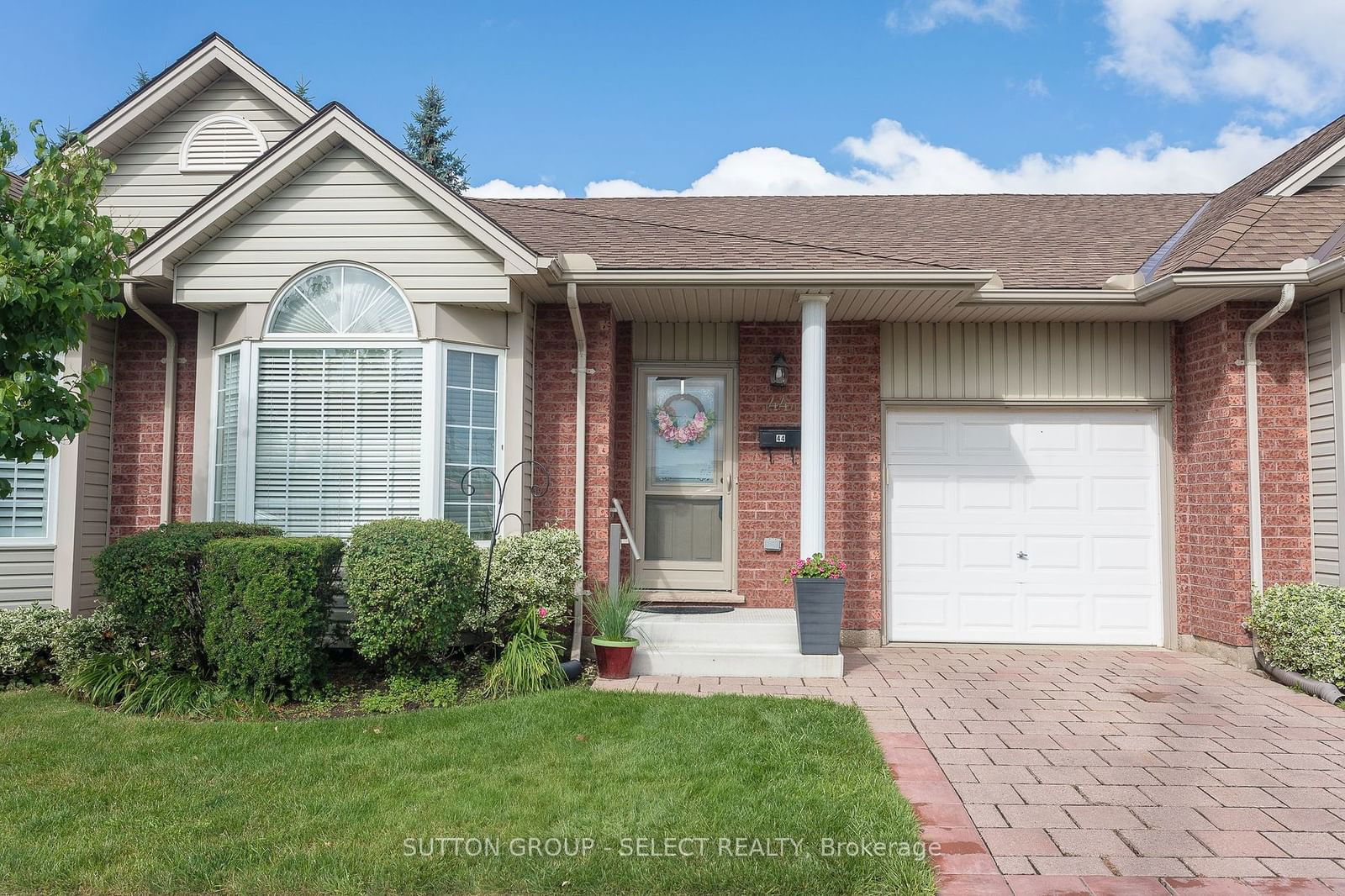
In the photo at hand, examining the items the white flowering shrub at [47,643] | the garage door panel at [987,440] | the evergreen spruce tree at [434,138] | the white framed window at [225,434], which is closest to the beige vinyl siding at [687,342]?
the garage door panel at [987,440]

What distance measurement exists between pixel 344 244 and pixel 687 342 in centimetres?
312

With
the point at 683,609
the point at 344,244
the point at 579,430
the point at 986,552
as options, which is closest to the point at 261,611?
the point at 579,430

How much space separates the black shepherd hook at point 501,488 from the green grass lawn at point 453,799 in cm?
129

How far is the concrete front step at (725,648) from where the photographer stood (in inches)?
249

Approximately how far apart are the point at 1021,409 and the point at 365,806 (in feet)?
21.4

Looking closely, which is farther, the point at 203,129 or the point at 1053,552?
the point at 203,129

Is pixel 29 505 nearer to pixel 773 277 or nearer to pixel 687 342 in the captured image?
pixel 687 342

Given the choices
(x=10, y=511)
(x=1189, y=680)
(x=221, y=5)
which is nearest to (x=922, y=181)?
(x=221, y=5)

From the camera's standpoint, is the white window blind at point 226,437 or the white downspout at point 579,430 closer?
the white window blind at point 226,437

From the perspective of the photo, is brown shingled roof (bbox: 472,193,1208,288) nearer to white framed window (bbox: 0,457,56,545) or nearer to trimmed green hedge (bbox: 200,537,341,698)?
trimmed green hedge (bbox: 200,537,341,698)

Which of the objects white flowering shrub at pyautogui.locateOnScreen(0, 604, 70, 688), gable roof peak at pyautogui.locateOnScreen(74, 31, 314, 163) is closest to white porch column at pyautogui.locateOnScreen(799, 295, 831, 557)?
gable roof peak at pyautogui.locateOnScreen(74, 31, 314, 163)

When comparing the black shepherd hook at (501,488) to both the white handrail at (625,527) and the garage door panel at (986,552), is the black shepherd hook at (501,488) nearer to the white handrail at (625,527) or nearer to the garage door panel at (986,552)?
the white handrail at (625,527)

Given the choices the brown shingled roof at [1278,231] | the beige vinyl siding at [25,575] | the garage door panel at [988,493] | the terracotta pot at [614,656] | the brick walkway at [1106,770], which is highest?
the brown shingled roof at [1278,231]

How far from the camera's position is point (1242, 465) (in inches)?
272
